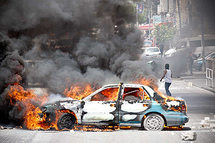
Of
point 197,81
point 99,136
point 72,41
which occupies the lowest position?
point 99,136

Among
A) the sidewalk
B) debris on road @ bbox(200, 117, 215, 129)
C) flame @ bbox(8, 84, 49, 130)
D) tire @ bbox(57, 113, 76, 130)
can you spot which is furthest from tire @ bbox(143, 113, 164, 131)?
the sidewalk

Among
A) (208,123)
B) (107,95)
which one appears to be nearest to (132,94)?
(107,95)

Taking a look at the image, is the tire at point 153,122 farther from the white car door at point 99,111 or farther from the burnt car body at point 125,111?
Result: the white car door at point 99,111

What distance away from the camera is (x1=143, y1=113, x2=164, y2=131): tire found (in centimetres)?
952

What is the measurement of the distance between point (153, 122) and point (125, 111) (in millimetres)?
786

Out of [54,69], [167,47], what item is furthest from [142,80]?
[167,47]

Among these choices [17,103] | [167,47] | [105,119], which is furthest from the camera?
[167,47]

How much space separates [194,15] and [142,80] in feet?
131

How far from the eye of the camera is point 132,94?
990 centimetres

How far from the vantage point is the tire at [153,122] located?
9.52 m

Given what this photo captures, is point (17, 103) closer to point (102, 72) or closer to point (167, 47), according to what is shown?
point (102, 72)

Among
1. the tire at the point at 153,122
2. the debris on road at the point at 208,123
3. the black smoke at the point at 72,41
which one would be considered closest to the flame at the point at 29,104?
the black smoke at the point at 72,41

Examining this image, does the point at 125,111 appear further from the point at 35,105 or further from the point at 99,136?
the point at 35,105

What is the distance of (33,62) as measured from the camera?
1424cm
